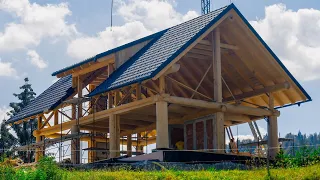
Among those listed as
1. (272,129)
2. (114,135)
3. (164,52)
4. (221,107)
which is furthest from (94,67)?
(272,129)

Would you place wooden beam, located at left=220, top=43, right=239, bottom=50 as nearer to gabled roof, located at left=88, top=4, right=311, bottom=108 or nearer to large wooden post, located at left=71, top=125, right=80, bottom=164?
gabled roof, located at left=88, top=4, right=311, bottom=108

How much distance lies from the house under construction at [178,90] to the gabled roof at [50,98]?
8cm

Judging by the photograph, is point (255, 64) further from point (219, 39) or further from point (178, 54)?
point (178, 54)

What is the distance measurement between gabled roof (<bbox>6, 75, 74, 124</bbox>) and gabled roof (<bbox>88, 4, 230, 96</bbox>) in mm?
5588

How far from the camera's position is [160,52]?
28656 millimetres

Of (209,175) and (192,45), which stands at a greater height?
(192,45)

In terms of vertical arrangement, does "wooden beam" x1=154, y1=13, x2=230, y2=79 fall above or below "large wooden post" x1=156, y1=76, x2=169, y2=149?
above

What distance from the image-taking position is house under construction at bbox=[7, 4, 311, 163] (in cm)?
2809

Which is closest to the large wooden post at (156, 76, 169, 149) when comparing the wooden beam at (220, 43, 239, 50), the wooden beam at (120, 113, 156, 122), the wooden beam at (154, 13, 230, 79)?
the wooden beam at (154, 13, 230, 79)

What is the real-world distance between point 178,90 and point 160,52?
16.4 feet

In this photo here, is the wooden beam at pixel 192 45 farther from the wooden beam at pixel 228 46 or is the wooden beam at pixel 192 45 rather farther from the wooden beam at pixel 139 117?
the wooden beam at pixel 139 117

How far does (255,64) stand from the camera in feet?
104

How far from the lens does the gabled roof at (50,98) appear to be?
116 ft

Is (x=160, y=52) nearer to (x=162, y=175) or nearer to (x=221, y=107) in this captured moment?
(x=221, y=107)
